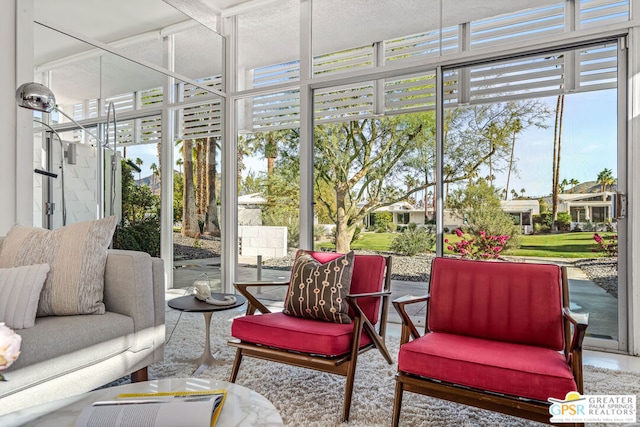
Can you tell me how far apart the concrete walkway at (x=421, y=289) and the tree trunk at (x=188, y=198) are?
0.37 metres

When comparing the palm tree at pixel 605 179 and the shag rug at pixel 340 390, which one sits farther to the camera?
the palm tree at pixel 605 179

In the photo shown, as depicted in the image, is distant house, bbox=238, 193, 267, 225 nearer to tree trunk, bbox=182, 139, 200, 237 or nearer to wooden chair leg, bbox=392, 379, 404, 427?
tree trunk, bbox=182, 139, 200, 237

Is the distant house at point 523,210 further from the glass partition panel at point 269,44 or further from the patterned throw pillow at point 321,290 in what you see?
the glass partition panel at point 269,44

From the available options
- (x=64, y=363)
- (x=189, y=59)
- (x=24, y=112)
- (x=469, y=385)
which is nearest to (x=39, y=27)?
(x=24, y=112)

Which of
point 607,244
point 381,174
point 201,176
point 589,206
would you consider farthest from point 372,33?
point 607,244

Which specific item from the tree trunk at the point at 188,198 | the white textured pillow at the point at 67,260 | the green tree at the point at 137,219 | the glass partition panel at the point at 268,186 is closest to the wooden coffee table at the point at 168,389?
the white textured pillow at the point at 67,260

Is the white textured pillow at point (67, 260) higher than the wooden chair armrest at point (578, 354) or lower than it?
higher

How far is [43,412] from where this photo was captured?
1354 mm

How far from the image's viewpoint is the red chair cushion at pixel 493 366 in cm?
A: 164

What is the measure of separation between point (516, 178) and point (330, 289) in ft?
6.65

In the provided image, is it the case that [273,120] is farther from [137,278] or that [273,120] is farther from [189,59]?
[137,278]

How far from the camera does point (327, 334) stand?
7.18 ft

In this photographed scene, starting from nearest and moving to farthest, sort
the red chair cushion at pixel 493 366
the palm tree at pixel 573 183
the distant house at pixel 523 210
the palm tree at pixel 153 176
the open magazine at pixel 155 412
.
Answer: the open magazine at pixel 155 412 < the red chair cushion at pixel 493 366 < the palm tree at pixel 573 183 < the distant house at pixel 523 210 < the palm tree at pixel 153 176

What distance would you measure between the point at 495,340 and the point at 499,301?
0.21 m
